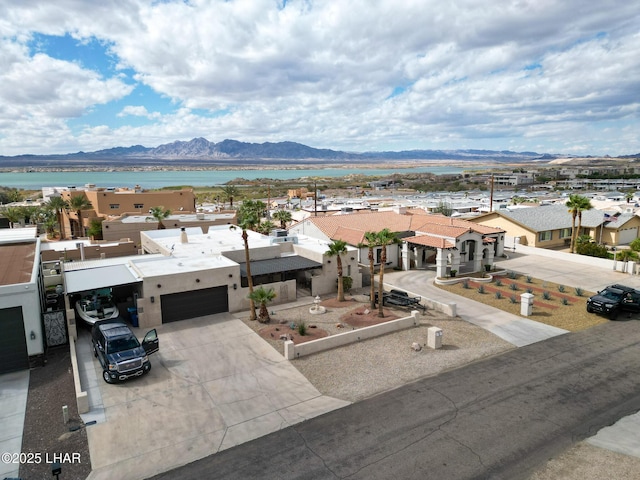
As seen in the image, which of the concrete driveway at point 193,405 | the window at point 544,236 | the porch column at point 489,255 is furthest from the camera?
the window at point 544,236

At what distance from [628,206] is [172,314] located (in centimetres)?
6816

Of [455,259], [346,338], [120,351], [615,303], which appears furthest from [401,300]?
[120,351]

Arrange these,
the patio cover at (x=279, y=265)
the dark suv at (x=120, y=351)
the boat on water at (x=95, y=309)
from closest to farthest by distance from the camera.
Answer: the dark suv at (x=120, y=351) → the boat on water at (x=95, y=309) → the patio cover at (x=279, y=265)

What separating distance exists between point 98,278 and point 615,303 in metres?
31.5

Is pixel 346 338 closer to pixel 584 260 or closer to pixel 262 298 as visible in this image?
pixel 262 298

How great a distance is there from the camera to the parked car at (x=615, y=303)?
26.2 metres

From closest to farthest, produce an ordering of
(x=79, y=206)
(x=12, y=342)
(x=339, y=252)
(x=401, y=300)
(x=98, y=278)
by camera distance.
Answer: (x=12, y=342)
(x=98, y=278)
(x=401, y=300)
(x=339, y=252)
(x=79, y=206)

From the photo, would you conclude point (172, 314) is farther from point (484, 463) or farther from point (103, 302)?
point (484, 463)

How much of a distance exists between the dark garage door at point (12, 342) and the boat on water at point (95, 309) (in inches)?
158

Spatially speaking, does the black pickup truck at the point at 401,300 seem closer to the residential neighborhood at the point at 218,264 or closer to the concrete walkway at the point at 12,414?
the residential neighborhood at the point at 218,264

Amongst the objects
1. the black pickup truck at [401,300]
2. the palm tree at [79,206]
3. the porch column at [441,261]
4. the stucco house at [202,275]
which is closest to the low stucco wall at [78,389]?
the stucco house at [202,275]

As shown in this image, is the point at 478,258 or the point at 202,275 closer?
the point at 202,275

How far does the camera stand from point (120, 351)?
18750mm

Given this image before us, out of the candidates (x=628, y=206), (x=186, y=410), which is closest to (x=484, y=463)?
(x=186, y=410)
